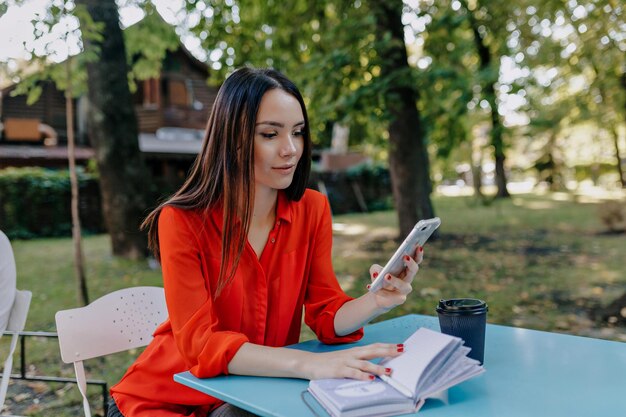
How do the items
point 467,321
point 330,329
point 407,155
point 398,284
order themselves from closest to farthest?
1. point 467,321
2. point 398,284
3. point 330,329
4. point 407,155

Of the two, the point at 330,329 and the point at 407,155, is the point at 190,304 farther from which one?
the point at 407,155

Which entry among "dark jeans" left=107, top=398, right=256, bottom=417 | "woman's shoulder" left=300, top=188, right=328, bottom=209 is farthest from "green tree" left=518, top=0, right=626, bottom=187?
"dark jeans" left=107, top=398, right=256, bottom=417

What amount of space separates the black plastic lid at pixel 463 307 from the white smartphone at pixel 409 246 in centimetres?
17

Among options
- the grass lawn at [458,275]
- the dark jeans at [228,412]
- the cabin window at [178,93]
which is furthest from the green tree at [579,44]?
the cabin window at [178,93]

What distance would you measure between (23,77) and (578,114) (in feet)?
47.0

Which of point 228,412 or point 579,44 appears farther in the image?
point 579,44

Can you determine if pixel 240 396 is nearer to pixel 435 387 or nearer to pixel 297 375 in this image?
pixel 297 375

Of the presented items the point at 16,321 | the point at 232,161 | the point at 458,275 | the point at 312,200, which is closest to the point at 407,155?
the point at 458,275

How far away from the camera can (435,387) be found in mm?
1503

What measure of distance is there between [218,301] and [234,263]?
0.16 meters

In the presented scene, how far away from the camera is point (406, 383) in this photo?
1.49 m

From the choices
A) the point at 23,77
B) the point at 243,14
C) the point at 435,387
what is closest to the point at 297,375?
the point at 435,387

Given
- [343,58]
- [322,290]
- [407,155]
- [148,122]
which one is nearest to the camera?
[322,290]

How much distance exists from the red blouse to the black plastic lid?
505 mm
